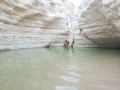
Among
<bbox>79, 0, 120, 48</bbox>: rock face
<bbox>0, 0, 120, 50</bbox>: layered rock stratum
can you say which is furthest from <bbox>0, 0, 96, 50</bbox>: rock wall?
<bbox>79, 0, 120, 48</bbox>: rock face

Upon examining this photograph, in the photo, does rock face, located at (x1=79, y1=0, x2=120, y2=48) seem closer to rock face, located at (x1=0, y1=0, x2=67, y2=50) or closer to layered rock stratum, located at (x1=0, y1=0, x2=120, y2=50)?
layered rock stratum, located at (x1=0, y1=0, x2=120, y2=50)

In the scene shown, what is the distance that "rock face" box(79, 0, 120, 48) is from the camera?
16.9 ft

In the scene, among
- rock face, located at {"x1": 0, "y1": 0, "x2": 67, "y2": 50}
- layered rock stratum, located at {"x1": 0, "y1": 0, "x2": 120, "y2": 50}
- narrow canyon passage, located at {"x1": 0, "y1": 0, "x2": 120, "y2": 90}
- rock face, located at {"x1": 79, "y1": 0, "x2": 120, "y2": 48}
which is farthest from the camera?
rock face, located at {"x1": 0, "y1": 0, "x2": 67, "y2": 50}

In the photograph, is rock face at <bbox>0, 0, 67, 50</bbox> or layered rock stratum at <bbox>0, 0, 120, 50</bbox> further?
rock face at <bbox>0, 0, 67, 50</bbox>

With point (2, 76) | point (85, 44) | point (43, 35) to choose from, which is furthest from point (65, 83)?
point (85, 44)

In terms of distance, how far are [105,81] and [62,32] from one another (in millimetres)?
8892

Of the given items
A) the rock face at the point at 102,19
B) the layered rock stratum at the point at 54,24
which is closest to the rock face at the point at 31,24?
the layered rock stratum at the point at 54,24

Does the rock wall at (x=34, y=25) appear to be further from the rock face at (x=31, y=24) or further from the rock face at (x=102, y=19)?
the rock face at (x=102, y=19)

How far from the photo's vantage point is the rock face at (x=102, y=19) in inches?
202

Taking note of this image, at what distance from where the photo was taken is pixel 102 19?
7.07 metres

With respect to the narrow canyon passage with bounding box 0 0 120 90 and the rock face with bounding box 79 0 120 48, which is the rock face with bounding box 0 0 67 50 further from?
the rock face with bounding box 79 0 120 48

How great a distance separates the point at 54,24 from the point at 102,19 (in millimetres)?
Result: 4438

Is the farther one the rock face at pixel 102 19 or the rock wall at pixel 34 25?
the rock wall at pixel 34 25

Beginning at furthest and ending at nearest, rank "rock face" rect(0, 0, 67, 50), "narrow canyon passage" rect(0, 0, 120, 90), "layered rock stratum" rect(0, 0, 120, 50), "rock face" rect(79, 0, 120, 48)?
"rock face" rect(0, 0, 67, 50), "layered rock stratum" rect(0, 0, 120, 50), "rock face" rect(79, 0, 120, 48), "narrow canyon passage" rect(0, 0, 120, 90)
